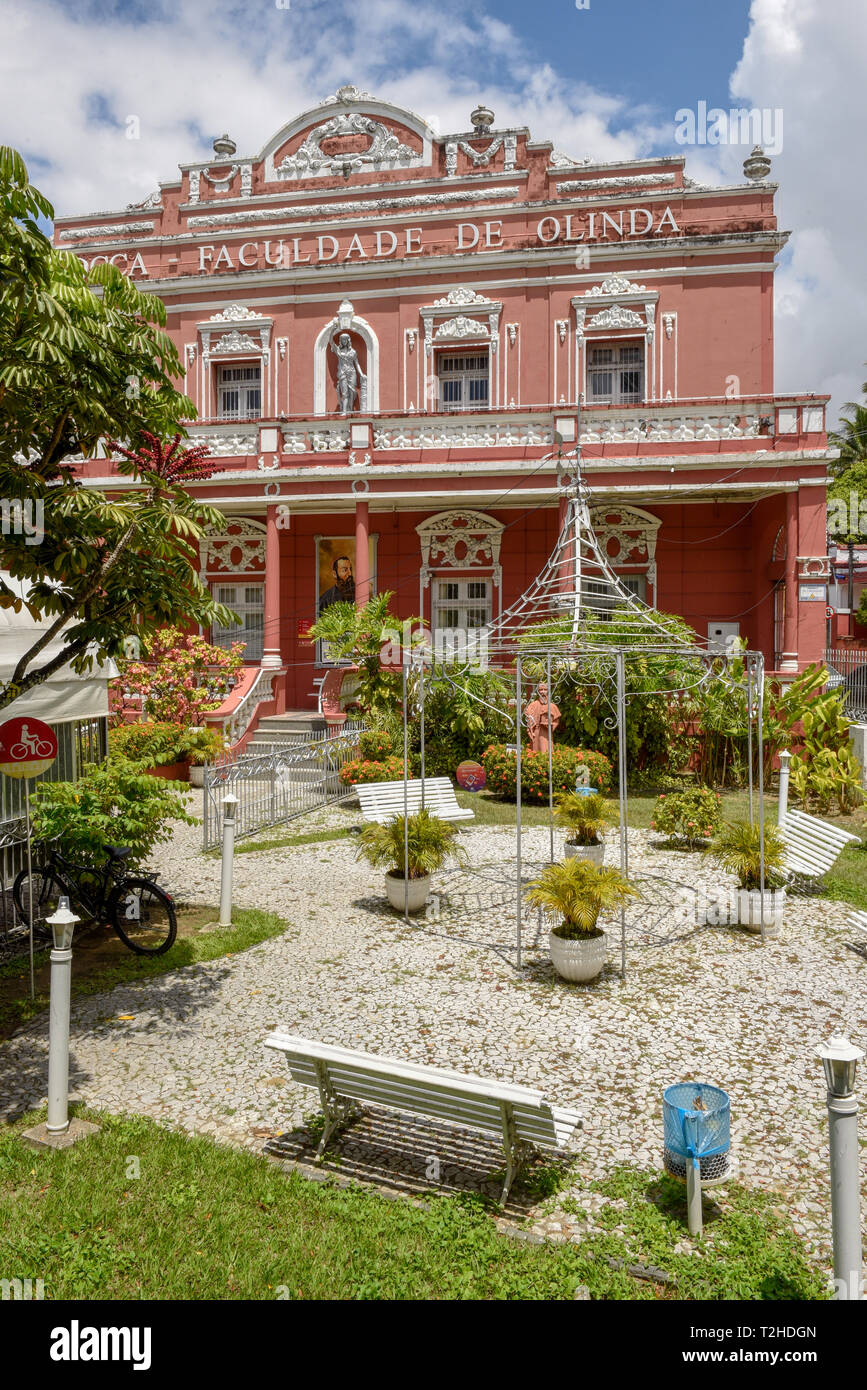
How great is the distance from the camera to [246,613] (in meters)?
20.9

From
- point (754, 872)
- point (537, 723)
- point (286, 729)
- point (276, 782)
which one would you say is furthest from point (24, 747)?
point (286, 729)

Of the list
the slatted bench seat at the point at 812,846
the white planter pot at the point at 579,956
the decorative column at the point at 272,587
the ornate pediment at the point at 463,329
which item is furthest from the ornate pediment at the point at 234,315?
the white planter pot at the point at 579,956

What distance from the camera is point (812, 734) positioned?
1400cm

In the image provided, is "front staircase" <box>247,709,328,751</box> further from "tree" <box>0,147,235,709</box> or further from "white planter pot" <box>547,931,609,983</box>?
"tree" <box>0,147,235,709</box>

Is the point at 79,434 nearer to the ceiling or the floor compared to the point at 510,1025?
nearer to the ceiling

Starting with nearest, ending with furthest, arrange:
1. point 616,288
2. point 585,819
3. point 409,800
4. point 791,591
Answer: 1. point 585,819
2. point 409,800
3. point 791,591
4. point 616,288

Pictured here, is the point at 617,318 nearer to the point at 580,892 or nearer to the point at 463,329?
the point at 463,329

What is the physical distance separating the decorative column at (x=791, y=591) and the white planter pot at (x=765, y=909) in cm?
904

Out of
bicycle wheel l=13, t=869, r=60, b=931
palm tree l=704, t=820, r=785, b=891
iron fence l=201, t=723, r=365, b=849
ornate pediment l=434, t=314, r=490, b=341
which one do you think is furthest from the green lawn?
ornate pediment l=434, t=314, r=490, b=341

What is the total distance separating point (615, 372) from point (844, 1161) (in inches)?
739

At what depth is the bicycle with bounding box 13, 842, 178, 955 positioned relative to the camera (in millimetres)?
7508

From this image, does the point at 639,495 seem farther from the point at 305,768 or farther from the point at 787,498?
the point at 305,768

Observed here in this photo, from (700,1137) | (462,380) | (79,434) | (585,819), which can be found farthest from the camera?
(462,380)
